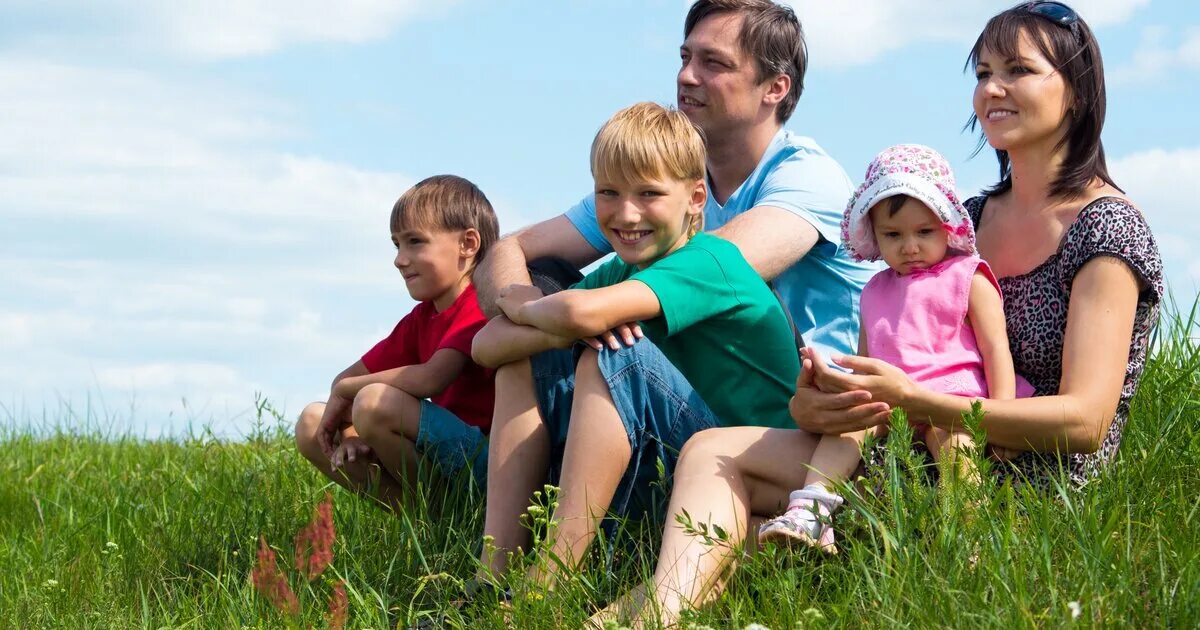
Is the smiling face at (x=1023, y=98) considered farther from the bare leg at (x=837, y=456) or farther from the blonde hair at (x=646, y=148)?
the bare leg at (x=837, y=456)

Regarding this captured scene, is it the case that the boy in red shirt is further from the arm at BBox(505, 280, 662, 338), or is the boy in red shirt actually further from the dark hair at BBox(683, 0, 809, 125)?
the dark hair at BBox(683, 0, 809, 125)

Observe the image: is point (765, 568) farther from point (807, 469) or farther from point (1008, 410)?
point (1008, 410)

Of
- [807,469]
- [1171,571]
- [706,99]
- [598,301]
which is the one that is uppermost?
[706,99]

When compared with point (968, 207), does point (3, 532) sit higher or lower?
lower

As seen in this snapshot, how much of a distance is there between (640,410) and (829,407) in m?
0.54

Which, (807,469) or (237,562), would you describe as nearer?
(807,469)

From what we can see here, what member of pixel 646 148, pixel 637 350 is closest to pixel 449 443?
pixel 637 350

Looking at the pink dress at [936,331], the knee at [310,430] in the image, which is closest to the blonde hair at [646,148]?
the pink dress at [936,331]

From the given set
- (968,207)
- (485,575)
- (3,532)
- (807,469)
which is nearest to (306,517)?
(485,575)

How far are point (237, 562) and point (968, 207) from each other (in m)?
2.82

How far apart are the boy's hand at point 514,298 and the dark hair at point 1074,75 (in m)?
1.49

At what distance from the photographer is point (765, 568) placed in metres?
3.49

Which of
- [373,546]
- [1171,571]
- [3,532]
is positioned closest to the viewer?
[1171,571]

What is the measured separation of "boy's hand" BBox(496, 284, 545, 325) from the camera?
3.99 meters
